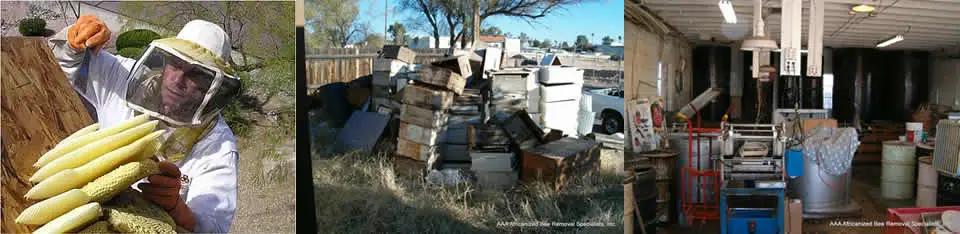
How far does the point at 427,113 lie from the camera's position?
471 centimetres

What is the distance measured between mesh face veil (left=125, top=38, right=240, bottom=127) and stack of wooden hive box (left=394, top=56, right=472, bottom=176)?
1.15 metres

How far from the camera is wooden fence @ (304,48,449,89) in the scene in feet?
15.2

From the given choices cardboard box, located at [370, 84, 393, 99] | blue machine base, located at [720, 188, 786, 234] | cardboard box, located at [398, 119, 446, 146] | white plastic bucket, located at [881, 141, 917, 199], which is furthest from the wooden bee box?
white plastic bucket, located at [881, 141, 917, 199]

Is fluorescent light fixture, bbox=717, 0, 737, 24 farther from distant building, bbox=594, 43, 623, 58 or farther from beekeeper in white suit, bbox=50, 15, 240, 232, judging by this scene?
beekeeper in white suit, bbox=50, 15, 240, 232

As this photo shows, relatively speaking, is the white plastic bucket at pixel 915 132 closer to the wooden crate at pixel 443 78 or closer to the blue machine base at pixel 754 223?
the blue machine base at pixel 754 223

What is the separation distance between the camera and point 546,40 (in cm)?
453

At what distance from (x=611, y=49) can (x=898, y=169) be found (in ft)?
14.7

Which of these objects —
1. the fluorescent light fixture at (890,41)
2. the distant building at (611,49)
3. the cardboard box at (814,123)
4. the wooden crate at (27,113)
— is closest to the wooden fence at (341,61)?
the distant building at (611,49)

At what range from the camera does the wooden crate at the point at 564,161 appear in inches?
181

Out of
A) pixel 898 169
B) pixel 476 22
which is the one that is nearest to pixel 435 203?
pixel 476 22

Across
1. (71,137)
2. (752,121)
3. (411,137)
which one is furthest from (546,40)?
(752,121)

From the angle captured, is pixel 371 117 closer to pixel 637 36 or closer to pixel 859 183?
pixel 637 36

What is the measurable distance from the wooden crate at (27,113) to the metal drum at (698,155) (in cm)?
481

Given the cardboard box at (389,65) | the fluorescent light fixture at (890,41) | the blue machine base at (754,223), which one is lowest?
the blue machine base at (754,223)
